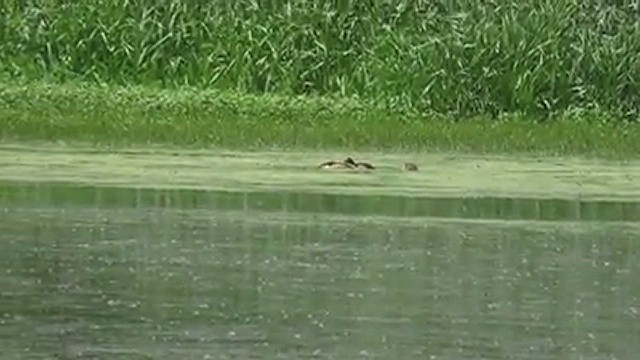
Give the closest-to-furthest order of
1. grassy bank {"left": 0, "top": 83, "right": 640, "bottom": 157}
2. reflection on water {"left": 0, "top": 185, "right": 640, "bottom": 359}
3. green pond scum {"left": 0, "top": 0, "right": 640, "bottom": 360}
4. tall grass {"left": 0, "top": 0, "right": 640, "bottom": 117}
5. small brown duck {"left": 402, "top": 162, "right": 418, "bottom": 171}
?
reflection on water {"left": 0, "top": 185, "right": 640, "bottom": 359} → green pond scum {"left": 0, "top": 0, "right": 640, "bottom": 360} → small brown duck {"left": 402, "top": 162, "right": 418, "bottom": 171} → grassy bank {"left": 0, "top": 83, "right": 640, "bottom": 157} → tall grass {"left": 0, "top": 0, "right": 640, "bottom": 117}

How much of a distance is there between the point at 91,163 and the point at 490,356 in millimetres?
7308

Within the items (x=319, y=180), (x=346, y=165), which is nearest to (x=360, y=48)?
(x=346, y=165)

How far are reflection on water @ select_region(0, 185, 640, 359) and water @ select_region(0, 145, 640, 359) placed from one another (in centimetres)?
1

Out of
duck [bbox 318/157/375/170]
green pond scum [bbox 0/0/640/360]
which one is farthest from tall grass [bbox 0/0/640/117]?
duck [bbox 318/157/375/170]

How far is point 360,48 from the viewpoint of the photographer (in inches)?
818

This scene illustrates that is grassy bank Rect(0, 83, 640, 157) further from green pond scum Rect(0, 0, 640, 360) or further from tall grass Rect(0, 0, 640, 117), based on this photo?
tall grass Rect(0, 0, 640, 117)

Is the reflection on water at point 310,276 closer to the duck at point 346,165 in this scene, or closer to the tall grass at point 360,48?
the duck at point 346,165

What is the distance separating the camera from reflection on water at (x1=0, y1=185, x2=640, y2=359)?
9289mm

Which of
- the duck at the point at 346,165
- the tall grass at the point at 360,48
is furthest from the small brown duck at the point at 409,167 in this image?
the tall grass at the point at 360,48

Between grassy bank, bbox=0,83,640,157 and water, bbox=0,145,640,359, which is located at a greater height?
water, bbox=0,145,640,359

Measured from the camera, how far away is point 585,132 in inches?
742

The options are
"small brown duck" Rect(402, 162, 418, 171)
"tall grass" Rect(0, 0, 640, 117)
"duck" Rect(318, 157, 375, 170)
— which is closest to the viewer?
"duck" Rect(318, 157, 375, 170)

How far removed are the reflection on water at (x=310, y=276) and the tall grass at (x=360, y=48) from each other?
211 inches

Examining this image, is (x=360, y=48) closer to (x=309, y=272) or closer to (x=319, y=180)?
(x=319, y=180)
